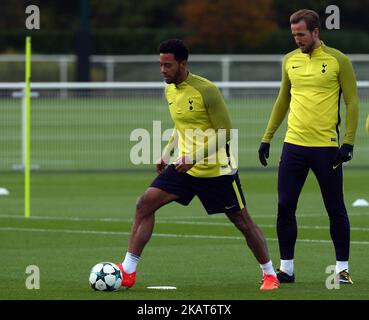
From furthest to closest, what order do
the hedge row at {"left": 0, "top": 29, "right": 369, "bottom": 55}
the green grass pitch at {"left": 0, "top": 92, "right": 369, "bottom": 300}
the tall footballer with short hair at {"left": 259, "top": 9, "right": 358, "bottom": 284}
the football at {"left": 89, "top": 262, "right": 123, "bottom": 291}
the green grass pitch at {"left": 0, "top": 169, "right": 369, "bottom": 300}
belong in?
1. the hedge row at {"left": 0, "top": 29, "right": 369, "bottom": 55}
2. the green grass pitch at {"left": 0, "top": 92, "right": 369, "bottom": 300}
3. the tall footballer with short hair at {"left": 259, "top": 9, "right": 358, "bottom": 284}
4. the green grass pitch at {"left": 0, "top": 169, "right": 369, "bottom": 300}
5. the football at {"left": 89, "top": 262, "right": 123, "bottom": 291}

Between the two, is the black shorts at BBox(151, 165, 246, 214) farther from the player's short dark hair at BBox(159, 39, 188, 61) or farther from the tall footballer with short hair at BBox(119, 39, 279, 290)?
the player's short dark hair at BBox(159, 39, 188, 61)

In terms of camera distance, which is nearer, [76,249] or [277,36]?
[76,249]

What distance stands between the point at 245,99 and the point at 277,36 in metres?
26.7

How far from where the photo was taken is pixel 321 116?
12836 mm

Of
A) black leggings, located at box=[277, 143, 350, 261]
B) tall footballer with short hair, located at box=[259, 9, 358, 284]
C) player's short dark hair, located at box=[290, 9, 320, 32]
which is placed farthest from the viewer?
black leggings, located at box=[277, 143, 350, 261]

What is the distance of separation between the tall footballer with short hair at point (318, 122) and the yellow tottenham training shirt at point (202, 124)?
67cm

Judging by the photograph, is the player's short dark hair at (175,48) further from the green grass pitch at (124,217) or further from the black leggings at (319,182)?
the green grass pitch at (124,217)

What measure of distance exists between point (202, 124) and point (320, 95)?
117cm

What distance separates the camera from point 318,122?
12836 millimetres

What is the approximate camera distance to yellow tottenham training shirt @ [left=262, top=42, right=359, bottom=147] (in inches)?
502

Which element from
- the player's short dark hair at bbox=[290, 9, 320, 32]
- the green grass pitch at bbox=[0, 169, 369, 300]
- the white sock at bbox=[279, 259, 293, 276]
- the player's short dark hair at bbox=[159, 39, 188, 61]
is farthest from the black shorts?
the player's short dark hair at bbox=[290, 9, 320, 32]

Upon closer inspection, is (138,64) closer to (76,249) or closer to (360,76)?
(360,76)

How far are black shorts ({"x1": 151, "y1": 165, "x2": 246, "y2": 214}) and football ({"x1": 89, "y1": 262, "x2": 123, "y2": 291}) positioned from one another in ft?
2.71

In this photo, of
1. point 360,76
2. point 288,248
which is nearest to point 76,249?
point 288,248
